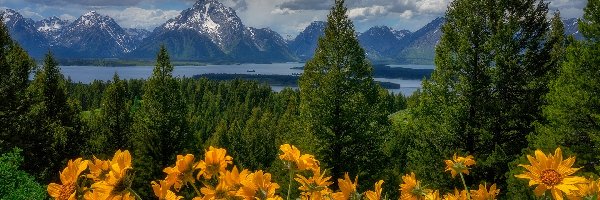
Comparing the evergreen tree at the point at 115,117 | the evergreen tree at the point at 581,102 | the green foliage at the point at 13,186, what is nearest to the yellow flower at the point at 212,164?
the evergreen tree at the point at 581,102

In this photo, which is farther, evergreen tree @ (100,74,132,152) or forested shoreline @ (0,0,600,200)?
evergreen tree @ (100,74,132,152)

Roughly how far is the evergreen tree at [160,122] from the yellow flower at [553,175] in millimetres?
19405

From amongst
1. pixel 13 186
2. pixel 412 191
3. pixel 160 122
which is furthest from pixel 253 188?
pixel 160 122

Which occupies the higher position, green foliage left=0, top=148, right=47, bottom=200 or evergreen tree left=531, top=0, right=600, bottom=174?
evergreen tree left=531, top=0, right=600, bottom=174

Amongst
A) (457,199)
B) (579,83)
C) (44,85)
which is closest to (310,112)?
(579,83)

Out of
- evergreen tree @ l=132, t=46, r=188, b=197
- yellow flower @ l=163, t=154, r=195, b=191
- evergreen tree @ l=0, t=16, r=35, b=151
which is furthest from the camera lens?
evergreen tree @ l=132, t=46, r=188, b=197

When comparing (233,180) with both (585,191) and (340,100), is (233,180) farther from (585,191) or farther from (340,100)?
(340,100)

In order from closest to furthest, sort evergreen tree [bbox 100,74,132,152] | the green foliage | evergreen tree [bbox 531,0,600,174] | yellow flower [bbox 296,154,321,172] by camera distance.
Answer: yellow flower [bbox 296,154,321,172] → evergreen tree [bbox 531,0,600,174] → the green foliage → evergreen tree [bbox 100,74,132,152]

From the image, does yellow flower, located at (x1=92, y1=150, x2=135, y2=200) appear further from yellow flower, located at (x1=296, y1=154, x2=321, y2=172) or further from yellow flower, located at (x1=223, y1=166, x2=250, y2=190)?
yellow flower, located at (x1=296, y1=154, x2=321, y2=172)

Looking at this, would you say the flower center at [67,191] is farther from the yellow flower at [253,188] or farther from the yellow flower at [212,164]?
the yellow flower at [253,188]

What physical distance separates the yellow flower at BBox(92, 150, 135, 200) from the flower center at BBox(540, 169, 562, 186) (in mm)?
1791

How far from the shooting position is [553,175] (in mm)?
2070

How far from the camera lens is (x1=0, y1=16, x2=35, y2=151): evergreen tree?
58.6 feet

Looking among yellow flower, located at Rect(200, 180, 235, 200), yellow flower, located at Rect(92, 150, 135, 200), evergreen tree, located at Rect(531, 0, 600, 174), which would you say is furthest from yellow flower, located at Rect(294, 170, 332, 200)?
evergreen tree, located at Rect(531, 0, 600, 174)
